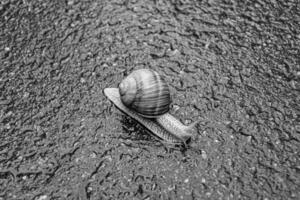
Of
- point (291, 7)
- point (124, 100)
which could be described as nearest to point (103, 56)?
point (124, 100)

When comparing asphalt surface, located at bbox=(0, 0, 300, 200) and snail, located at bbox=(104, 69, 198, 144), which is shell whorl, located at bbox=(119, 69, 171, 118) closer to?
snail, located at bbox=(104, 69, 198, 144)

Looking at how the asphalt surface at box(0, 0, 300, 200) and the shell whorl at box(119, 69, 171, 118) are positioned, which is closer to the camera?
the asphalt surface at box(0, 0, 300, 200)

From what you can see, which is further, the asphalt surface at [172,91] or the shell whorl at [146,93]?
the shell whorl at [146,93]

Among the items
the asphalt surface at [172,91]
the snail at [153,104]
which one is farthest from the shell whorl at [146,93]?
the asphalt surface at [172,91]

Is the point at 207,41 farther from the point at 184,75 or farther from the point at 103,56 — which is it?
the point at 103,56

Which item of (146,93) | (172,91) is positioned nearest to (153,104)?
(146,93)

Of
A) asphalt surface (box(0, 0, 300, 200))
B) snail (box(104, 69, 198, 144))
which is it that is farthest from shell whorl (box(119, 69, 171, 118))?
asphalt surface (box(0, 0, 300, 200))

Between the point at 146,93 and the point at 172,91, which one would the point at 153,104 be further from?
the point at 172,91

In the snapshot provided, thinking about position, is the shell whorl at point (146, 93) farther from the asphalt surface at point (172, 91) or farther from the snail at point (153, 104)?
the asphalt surface at point (172, 91)
